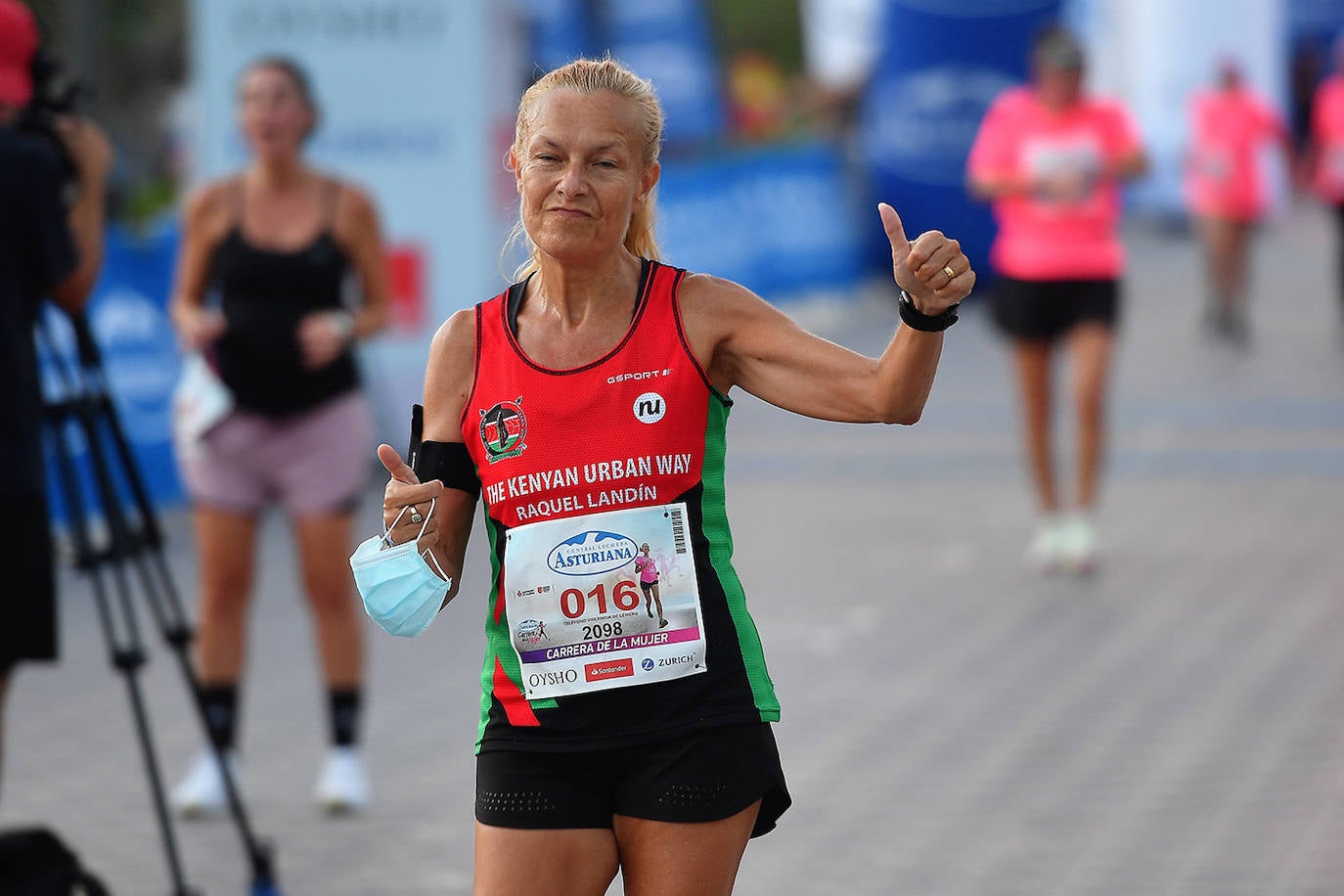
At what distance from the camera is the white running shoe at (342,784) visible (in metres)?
5.45

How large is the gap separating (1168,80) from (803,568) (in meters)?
16.5

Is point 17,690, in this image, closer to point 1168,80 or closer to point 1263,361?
point 1263,361

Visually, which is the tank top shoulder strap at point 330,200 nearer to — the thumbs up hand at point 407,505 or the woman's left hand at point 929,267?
the thumbs up hand at point 407,505

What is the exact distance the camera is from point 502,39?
2012cm

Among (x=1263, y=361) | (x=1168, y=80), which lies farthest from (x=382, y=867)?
(x=1168, y=80)

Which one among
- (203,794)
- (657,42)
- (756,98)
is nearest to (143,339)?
(203,794)

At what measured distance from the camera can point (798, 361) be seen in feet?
9.39

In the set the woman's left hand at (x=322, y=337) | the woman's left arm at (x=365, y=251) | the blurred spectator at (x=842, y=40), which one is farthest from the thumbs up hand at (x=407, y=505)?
the blurred spectator at (x=842, y=40)

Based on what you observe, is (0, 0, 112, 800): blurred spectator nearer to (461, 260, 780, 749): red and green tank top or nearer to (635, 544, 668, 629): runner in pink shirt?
(461, 260, 780, 749): red and green tank top

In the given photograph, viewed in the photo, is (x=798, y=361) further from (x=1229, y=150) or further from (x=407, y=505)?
(x=1229, y=150)

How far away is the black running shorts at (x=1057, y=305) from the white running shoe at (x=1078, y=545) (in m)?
0.82

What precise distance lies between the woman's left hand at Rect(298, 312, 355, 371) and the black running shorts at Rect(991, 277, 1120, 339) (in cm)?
371

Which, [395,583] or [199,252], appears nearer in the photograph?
[395,583]

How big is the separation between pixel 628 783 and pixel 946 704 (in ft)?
12.2
